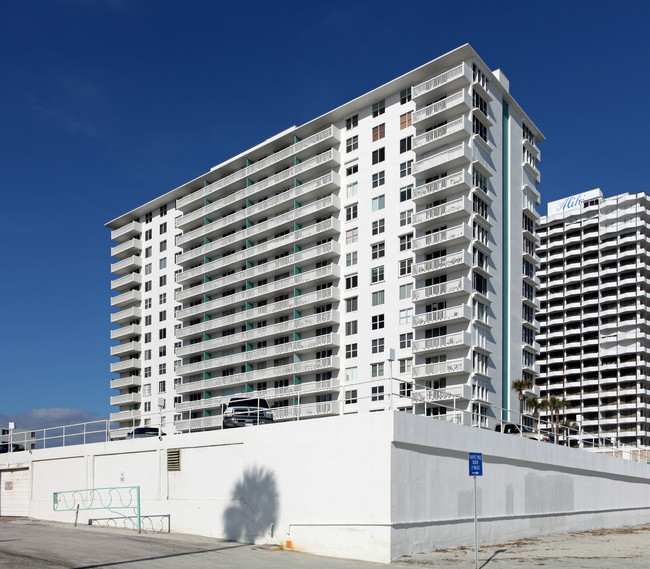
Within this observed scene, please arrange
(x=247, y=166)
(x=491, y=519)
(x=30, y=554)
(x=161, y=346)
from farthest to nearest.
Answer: (x=161, y=346) < (x=247, y=166) < (x=491, y=519) < (x=30, y=554)

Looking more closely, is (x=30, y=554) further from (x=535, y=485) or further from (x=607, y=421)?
(x=607, y=421)

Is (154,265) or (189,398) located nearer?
(189,398)

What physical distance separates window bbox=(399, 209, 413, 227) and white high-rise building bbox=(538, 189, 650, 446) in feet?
240

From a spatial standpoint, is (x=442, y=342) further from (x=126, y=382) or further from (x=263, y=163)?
(x=126, y=382)

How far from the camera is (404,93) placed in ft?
224

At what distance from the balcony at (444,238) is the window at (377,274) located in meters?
4.96

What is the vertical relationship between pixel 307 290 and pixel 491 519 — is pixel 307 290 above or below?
above

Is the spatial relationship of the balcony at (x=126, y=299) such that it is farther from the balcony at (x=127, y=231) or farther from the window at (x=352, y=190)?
the window at (x=352, y=190)

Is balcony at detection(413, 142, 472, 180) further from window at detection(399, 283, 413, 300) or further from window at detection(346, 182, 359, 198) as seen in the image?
window at detection(399, 283, 413, 300)

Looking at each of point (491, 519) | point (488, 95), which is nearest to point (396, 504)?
point (491, 519)

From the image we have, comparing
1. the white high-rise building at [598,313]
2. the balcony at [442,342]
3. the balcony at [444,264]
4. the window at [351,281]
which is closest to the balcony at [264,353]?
the window at [351,281]

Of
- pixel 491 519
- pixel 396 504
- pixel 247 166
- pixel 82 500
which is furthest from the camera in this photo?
pixel 247 166

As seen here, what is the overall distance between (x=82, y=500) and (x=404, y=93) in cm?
4556

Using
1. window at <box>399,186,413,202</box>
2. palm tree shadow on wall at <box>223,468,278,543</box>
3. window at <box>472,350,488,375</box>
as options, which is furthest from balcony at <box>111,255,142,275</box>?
palm tree shadow on wall at <box>223,468,278,543</box>
